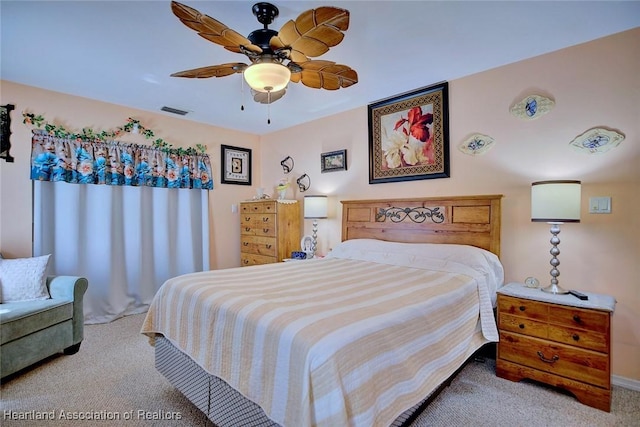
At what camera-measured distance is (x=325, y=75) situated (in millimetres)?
2125

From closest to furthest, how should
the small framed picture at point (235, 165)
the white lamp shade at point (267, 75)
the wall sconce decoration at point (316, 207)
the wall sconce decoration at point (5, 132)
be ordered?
the white lamp shade at point (267, 75) < the wall sconce decoration at point (5, 132) < the wall sconce decoration at point (316, 207) < the small framed picture at point (235, 165)

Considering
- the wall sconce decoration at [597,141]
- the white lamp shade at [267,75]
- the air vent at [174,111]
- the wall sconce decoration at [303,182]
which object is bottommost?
the wall sconce decoration at [303,182]

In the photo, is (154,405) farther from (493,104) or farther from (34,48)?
(493,104)

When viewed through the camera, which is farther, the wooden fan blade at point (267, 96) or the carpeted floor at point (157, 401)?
the wooden fan blade at point (267, 96)

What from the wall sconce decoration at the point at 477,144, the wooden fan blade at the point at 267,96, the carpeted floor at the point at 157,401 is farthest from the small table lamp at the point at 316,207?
the carpeted floor at the point at 157,401

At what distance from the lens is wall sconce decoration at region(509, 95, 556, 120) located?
246 centimetres

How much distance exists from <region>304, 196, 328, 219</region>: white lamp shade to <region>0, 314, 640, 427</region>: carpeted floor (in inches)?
86.5

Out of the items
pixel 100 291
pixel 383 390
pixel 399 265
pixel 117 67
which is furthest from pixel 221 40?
pixel 100 291

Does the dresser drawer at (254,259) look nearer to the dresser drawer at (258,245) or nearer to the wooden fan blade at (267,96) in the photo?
the dresser drawer at (258,245)

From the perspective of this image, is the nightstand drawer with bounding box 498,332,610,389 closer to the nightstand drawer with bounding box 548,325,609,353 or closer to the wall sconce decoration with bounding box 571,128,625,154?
the nightstand drawer with bounding box 548,325,609,353

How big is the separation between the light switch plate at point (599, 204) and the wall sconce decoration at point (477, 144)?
86 centimetres

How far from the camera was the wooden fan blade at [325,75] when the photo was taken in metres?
2.01

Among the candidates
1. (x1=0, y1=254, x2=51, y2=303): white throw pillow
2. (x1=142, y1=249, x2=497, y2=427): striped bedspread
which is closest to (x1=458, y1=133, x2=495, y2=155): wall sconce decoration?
(x1=142, y1=249, x2=497, y2=427): striped bedspread

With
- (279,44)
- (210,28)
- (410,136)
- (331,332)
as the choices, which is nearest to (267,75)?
(279,44)
